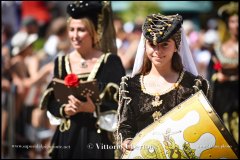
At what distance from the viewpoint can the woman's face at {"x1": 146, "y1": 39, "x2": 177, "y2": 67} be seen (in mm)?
6211

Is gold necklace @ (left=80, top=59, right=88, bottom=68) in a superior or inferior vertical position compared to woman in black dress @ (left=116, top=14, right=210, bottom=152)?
inferior

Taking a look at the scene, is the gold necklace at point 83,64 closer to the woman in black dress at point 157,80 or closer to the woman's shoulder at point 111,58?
the woman's shoulder at point 111,58

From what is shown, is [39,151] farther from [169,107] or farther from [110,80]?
[169,107]

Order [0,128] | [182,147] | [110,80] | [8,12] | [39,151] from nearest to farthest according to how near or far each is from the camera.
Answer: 1. [182,147]
2. [110,80]
3. [39,151]
4. [0,128]
5. [8,12]

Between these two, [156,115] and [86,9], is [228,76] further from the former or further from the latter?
[156,115]

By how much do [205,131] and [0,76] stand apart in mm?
5178

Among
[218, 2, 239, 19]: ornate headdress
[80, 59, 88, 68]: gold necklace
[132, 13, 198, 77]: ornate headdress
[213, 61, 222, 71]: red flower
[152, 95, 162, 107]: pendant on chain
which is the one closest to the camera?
[132, 13, 198, 77]: ornate headdress

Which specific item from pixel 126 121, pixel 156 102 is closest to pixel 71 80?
pixel 126 121

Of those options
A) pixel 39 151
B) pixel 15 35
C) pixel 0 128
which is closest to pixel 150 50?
pixel 39 151

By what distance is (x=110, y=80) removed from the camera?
7.73m

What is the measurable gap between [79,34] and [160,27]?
162cm

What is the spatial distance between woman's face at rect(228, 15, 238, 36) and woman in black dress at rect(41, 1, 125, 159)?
3.17 m

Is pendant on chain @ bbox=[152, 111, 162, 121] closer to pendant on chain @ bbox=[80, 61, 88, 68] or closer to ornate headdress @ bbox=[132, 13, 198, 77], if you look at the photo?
ornate headdress @ bbox=[132, 13, 198, 77]

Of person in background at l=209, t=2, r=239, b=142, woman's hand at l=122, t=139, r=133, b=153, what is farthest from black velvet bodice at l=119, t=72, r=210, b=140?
person in background at l=209, t=2, r=239, b=142
